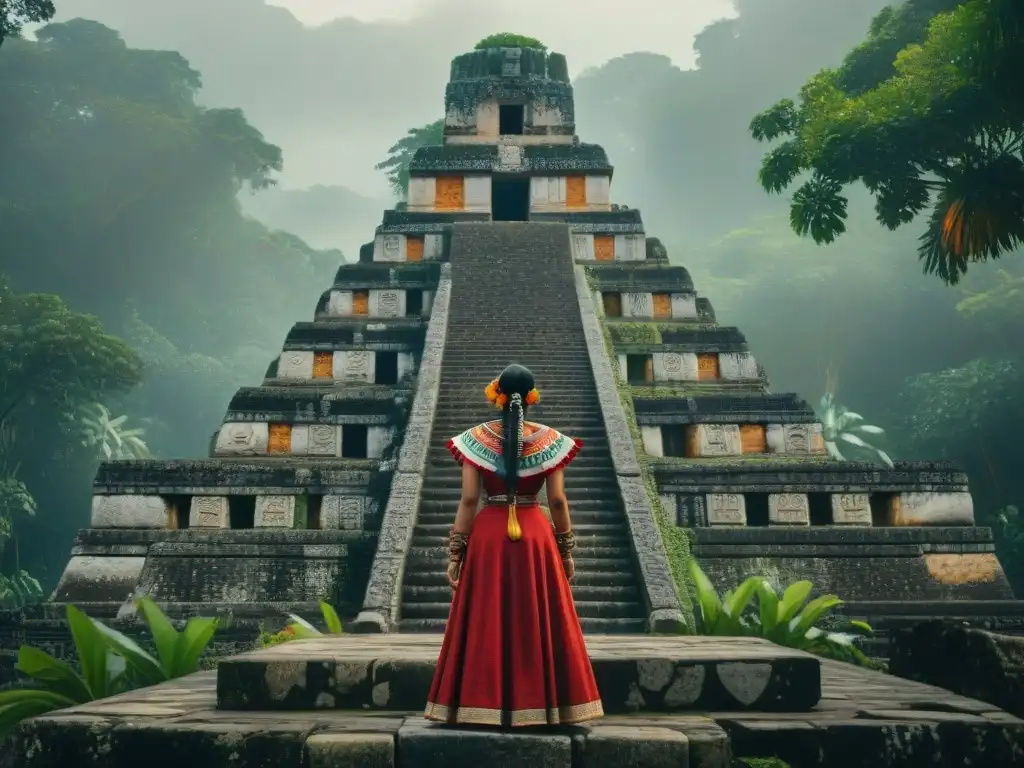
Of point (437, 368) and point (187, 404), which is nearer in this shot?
point (437, 368)

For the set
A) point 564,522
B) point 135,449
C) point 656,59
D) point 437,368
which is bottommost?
point 564,522

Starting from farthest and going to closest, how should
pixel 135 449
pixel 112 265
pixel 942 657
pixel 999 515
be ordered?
1. pixel 112 265
2. pixel 135 449
3. pixel 999 515
4. pixel 942 657

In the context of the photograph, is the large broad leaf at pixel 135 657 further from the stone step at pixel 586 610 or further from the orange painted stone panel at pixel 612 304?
the orange painted stone panel at pixel 612 304

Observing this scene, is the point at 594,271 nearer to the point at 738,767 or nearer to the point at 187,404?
the point at 738,767

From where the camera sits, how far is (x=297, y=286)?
68375mm

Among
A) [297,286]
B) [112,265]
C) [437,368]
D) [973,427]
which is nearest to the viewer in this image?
[437,368]

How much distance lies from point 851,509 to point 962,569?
53.3 inches

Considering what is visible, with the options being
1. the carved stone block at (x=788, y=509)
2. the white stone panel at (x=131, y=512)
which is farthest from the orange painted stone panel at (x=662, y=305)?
the white stone panel at (x=131, y=512)

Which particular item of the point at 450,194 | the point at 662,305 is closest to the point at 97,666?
the point at 662,305

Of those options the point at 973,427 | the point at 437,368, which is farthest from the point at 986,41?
the point at 973,427

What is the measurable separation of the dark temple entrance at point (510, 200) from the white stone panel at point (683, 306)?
537 centimetres

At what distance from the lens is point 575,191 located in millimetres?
19094

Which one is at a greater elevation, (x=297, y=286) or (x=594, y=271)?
(x=297, y=286)

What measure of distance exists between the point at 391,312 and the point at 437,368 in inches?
137
